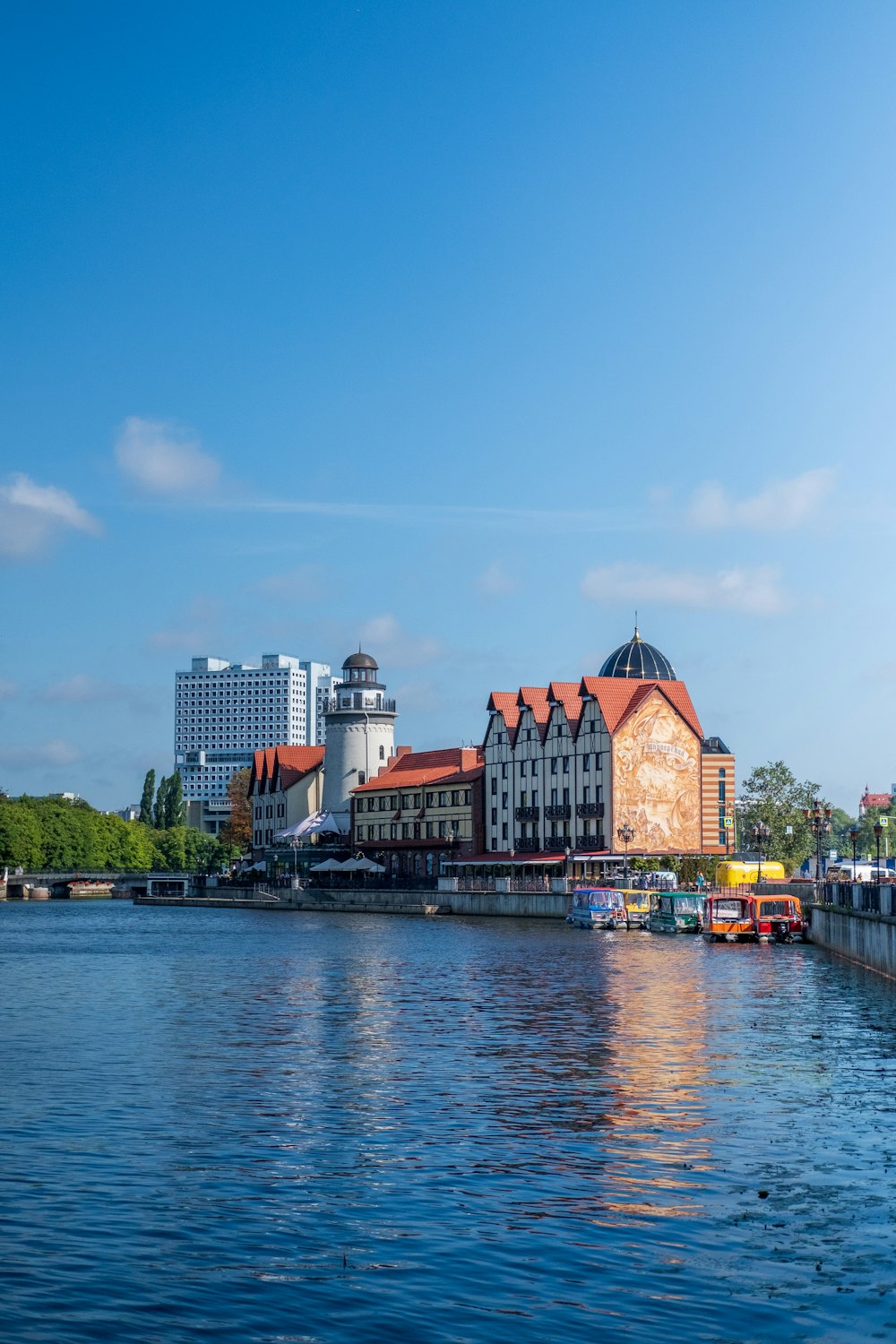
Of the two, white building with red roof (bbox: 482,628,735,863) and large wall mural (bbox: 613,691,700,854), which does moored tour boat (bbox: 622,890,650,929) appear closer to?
white building with red roof (bbox: 482,628,735,863)

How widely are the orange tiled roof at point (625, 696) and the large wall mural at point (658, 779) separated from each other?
28.5 inches

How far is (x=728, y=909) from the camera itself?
100250 mm

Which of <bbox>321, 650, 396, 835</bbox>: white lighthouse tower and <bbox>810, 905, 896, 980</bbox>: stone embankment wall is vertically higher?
<bbox>321, 650, 396, 835</bbox>: white lighthouse tower

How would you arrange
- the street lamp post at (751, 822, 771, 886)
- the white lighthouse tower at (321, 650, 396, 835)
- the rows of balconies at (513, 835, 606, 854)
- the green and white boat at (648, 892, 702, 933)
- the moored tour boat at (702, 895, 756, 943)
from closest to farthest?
the moored tour boat at (702, 895, 756, 943), the green and white boat at (648, 892, 702, 933), the street lamp post at (751, 822, 771, 886), the rows of balconies at (513, 835, 606, 854), the white lighthouse tower at (321, 650, 396, 835)

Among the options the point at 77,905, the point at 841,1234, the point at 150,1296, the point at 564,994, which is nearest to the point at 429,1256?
the point at 150,1296

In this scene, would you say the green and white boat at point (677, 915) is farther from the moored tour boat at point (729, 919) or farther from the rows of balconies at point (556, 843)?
the rows of balconies at point (556, 843)

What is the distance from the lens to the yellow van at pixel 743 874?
A: 120 meters

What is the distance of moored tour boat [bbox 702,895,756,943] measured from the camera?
93188 millimetres

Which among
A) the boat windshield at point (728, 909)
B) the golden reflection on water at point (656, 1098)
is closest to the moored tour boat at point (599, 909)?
the boat windshield at point (728, 909)

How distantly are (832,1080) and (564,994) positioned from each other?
2292cm

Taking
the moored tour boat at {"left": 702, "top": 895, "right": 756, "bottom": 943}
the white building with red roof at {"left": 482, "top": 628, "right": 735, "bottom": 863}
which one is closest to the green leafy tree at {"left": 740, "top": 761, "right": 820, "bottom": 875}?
the white building with red roof at {"left": 482, "top": 628, "right": 735, "bottom": 863}

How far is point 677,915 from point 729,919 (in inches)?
218

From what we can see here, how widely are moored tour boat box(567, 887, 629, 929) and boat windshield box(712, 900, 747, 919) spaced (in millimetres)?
9333

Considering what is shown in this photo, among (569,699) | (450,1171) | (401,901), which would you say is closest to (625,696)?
(569,699)
